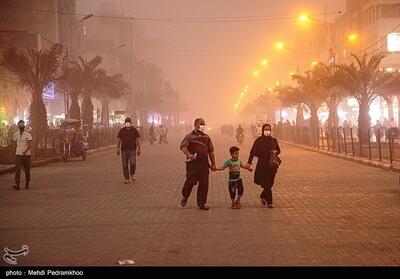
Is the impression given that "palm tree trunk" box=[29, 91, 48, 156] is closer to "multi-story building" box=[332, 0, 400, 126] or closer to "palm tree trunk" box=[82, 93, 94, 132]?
"palm tree trunk" box=[82, 93, 94, 132]

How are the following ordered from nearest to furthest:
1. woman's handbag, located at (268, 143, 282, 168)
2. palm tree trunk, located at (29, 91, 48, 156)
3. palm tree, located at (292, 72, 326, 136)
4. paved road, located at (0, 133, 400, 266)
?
paved road, located at (0, 133, 400, 266) → woman's handbag, located at (268, 143, 282, 168) → palm tree trunk, located at (29, 91, 48, 156) → palm tree, located at (292, 72, 326, 136)

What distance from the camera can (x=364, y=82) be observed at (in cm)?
3875

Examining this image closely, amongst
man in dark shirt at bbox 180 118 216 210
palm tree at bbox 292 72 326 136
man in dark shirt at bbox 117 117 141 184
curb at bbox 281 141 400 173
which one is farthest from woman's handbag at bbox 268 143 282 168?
palm tree at bbox 292 72 326 136

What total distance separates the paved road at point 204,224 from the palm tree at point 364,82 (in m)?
18.4

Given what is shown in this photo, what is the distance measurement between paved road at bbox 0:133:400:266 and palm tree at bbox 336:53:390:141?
18371 mm

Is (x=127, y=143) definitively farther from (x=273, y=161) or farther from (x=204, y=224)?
(x=204, y=224)

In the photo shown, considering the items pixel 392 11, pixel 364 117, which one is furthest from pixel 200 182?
pixel 392 11

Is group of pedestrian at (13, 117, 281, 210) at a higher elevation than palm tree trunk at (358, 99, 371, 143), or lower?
lower

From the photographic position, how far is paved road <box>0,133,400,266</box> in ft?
28.3

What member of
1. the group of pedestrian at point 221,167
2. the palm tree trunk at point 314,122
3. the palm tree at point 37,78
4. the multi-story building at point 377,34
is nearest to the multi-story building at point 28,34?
the palm tree at point 37,78

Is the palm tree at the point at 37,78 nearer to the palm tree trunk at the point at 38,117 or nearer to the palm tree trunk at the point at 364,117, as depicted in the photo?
the palm tree trunk at the point at 38,117

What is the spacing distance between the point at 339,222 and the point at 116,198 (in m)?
6.25

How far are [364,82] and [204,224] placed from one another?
2900 cm

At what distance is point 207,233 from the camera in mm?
10547
